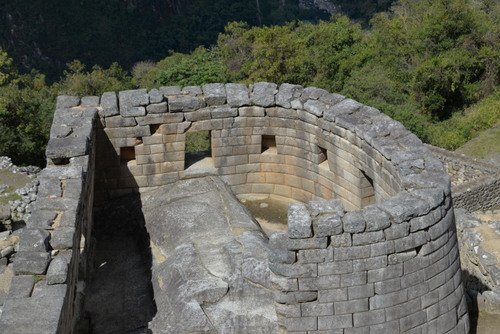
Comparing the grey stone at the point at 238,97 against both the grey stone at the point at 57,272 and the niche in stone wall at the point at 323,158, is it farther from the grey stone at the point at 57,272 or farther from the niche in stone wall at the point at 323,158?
the grey stone at the point at 57,272

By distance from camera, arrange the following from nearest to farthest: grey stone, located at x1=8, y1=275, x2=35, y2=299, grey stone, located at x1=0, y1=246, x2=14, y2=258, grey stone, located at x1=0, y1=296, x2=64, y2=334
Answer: grey stone, located at x1=0, y1=296, x2=64, y2=334, grey stone, located at x1=8, y1=275, x2=35, y2=299, grey stone, located at x1=0, y1=246, x2=14, y2=258

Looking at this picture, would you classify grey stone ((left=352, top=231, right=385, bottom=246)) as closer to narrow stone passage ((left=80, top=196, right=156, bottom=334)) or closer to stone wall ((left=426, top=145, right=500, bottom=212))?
narrow stone passage ((left=80, top=196, right=156, bottom=334))

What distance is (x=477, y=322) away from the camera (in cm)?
905

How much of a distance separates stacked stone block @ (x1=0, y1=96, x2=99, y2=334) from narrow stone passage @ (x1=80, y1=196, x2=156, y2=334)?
30 centimetres

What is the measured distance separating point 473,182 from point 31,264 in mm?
16547

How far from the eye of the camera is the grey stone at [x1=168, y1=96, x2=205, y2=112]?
10.5 meters

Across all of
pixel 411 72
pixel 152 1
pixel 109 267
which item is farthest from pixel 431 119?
pixel 152 1

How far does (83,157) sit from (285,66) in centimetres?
2487

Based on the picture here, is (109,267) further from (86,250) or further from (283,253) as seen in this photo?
(283,253)

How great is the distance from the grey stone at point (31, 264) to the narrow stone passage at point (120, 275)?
1.54 m

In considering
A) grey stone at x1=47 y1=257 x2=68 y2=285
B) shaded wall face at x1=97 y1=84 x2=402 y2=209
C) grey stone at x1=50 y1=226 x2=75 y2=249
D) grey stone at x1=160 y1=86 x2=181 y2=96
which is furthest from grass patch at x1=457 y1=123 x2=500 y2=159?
grey stone at x1=47 y1=257 x2=68 y2=285

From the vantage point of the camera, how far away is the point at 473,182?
20.5 meters

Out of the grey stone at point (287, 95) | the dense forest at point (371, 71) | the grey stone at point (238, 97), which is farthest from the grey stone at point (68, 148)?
the dense forest at point (371, 71)

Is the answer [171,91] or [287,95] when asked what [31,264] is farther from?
[287,95]
